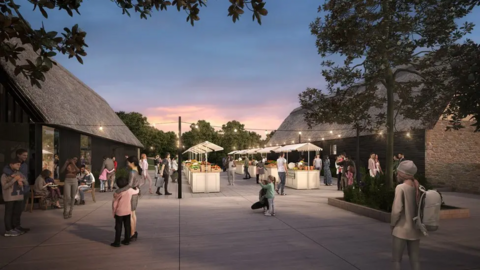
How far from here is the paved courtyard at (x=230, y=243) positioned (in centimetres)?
544

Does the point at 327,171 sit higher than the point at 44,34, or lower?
lower

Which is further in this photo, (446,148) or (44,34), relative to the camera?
(446,148)

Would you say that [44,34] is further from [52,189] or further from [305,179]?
[305,179]

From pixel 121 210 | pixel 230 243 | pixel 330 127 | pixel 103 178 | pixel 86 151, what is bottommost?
pixel 230 243

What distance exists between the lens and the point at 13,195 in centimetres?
→ 736

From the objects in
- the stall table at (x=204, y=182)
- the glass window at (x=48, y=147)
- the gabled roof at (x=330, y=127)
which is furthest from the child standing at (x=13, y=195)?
the gabled roof at (x=330, y=127)

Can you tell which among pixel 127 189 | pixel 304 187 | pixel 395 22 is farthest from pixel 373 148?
pixel 127 189

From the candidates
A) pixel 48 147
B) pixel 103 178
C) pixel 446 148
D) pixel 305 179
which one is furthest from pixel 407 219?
pixel 446 148

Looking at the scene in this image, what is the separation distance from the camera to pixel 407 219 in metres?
4.03

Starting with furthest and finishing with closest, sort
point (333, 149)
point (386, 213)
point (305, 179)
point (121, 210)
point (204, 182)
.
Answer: point (333, 149)
point (305, 179)
point (204, 182)
point (386, 213)
point (121, 210)

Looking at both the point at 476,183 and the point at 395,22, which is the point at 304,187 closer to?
the point at 476,183

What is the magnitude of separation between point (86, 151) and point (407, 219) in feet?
67.1

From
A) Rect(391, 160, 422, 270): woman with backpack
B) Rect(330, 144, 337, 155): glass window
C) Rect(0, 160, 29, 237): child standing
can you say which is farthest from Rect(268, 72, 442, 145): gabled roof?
Rect(0, 160, 29, 237): child standing

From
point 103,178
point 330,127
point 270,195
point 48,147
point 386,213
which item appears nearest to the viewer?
point 386,213
